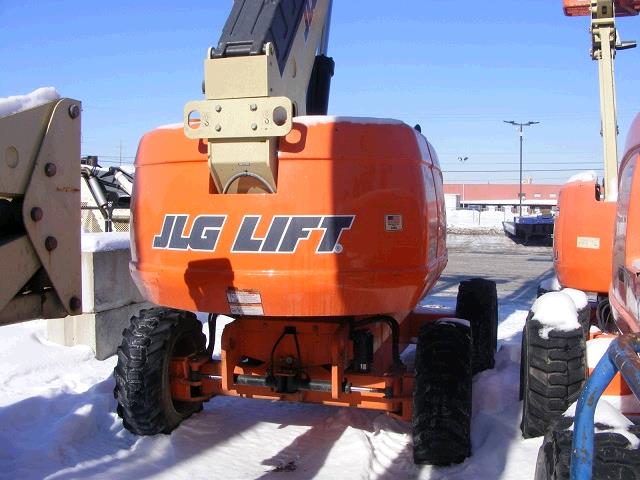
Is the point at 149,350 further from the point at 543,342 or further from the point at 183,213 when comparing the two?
the point at 543,342

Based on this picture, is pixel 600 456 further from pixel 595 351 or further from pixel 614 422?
pixel 595 351

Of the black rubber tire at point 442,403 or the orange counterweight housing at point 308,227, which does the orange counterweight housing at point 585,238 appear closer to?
the black rubber tire at point 442,403

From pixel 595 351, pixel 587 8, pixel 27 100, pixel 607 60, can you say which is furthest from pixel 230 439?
pixel 587 8

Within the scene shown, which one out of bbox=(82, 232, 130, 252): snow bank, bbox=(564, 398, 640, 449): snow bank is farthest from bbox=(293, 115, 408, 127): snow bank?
bbox=(82, 232, 130, 252): snow bank

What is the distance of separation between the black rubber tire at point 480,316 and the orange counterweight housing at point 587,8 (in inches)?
114

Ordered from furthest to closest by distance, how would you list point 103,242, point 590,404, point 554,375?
point 103,242 < point 554,375 < point 590,404

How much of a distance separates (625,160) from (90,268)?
4.90 metres

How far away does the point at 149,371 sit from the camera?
4.47 meters

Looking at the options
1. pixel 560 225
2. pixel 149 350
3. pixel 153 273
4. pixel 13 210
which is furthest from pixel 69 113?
pixel 560 225

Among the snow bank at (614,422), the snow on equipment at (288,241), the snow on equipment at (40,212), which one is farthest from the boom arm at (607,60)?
the snow on equipment at (40,212)

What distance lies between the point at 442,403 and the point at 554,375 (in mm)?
706

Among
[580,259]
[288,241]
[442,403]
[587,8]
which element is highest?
[587,8]

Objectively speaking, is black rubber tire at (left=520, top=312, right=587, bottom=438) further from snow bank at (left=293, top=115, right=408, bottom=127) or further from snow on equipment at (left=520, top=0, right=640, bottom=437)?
snow bank at (left=293, top=115, right=408, bottom=127)

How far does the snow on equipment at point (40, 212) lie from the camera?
6.68 feet
